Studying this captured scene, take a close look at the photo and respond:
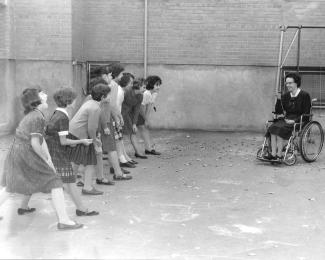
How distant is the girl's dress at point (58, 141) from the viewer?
5.65m

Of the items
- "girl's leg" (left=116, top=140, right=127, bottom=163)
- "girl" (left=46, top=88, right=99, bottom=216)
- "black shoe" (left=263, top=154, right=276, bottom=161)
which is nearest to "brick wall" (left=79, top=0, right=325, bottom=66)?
"black shoe" (left=263, top=154, right=276, bottom=161)

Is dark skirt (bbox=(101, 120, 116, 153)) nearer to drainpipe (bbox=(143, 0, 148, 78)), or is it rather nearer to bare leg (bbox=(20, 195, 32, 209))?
bare leg (bbox=(20, 195, 32, 209))

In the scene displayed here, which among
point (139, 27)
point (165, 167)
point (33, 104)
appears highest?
point (139, 27)

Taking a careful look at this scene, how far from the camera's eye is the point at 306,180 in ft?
26.1

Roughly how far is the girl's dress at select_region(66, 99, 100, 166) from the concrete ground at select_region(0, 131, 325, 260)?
51cm

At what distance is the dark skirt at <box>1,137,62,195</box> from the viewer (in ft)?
17.5

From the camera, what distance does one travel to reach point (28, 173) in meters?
5.40

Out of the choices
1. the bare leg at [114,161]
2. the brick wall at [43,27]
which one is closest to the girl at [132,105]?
the bare leg at [114,161]

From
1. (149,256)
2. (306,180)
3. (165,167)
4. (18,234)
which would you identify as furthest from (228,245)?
(165,167)

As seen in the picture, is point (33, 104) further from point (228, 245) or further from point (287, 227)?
point (287, 227)

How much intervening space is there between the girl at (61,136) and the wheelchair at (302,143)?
4.02m

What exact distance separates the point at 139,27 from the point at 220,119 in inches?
105

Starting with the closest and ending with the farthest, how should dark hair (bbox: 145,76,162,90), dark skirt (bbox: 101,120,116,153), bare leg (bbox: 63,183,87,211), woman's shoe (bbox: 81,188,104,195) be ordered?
bare leg (bbox: 63,183,87,211)
woman's shoe (bbox: 81,188,104,195)
dark skirt (bbox: 101,120,116,153)
dark hair (bbox: 145,76,162,90)

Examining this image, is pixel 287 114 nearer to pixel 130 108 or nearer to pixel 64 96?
pixel 130 108
